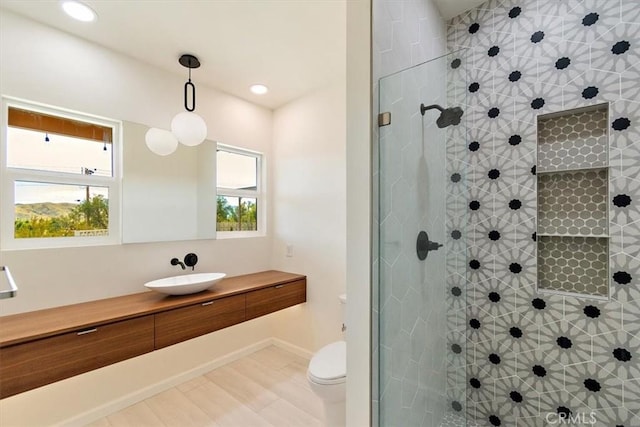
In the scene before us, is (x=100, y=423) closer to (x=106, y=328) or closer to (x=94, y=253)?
(x=106, y=328)

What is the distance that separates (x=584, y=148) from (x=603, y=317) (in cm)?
87

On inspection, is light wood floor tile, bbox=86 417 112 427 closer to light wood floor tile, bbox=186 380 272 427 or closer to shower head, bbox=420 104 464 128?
light wood floor tile, bbox=186 380 272 427

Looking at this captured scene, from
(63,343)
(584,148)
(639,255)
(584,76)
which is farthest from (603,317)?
(63,343)

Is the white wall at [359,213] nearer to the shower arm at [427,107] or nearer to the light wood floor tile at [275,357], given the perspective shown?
the shower arm at [427,107]

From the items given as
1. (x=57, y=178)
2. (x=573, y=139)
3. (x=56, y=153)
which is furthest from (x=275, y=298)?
(x=573, y=139)

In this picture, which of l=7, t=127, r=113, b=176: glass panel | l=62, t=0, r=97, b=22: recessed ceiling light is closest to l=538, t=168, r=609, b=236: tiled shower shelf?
l=62, t=0, r=97, b=22: recessed ceiling light

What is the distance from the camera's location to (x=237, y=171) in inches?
116

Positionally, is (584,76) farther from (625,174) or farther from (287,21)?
(287,21)

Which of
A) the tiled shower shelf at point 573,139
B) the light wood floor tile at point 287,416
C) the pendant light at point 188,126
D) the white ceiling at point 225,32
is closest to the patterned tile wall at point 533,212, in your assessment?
the tiled shower shelf at point 573,139

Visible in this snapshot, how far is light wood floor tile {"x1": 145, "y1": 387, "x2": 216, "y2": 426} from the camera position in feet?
6.18

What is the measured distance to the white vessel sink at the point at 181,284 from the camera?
6.64 feet

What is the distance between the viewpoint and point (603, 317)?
1.41 m

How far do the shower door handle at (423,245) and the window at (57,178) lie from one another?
2.17 metres

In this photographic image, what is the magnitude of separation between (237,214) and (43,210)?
1443mm
